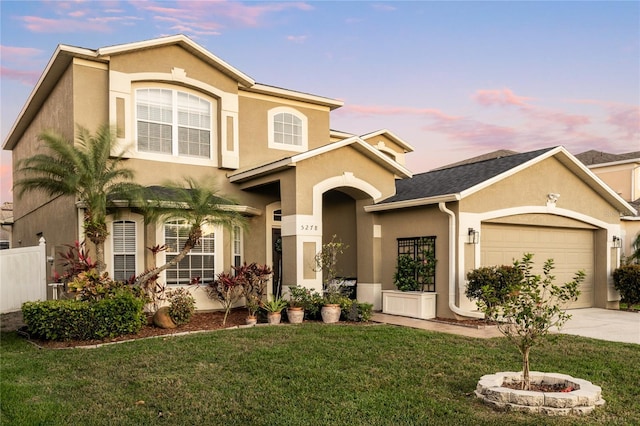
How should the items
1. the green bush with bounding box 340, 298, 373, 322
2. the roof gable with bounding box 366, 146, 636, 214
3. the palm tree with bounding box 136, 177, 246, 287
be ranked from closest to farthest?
the palm tree with bounding box 136, 177, 246, 287
the green bush with bounding box 340, 298, 373, 322
the roof gable with bounding box 366, 146, 636, 214

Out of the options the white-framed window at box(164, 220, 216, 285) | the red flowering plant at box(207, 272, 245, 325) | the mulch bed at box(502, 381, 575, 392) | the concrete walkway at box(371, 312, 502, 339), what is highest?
the white-framed window at box(164, 220, 216, 285)

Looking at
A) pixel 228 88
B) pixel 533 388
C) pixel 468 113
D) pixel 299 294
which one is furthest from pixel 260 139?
pixel 533 388

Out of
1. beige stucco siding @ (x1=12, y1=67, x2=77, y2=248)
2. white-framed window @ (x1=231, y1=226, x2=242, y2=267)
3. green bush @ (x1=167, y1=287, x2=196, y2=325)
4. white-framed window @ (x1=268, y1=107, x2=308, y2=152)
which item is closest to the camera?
green bush @ (x1=167, y1=287, x2=196, y2=325)

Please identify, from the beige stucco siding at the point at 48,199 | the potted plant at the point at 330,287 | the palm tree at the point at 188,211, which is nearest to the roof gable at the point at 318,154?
the palm tree at the point at 188,211

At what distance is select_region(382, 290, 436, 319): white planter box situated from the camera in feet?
41.6

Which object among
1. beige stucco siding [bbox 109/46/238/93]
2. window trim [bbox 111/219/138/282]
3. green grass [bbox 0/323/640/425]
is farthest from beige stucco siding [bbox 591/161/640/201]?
window trim [bbox 111/219/138/282]

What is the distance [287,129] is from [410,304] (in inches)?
273

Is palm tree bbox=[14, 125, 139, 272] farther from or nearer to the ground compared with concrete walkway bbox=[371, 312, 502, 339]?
farther from the ground

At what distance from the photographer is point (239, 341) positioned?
31.2ft

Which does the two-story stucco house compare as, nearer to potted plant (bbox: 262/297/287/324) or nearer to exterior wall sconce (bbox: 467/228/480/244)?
exterior wall sconce (bbox: 467/228/480/244)

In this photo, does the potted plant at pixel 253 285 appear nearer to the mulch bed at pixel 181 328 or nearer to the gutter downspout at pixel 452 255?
the mulch bed at pixel 181 328

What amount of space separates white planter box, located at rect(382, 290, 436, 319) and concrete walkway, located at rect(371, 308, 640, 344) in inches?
9.5

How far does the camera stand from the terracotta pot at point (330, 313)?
12203mm

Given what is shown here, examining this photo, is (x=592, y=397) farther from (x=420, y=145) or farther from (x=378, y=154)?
(x=420, y=145)
